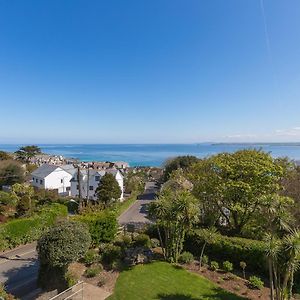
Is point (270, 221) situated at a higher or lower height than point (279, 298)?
higher

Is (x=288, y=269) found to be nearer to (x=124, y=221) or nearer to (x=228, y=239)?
(x=228, y=239)

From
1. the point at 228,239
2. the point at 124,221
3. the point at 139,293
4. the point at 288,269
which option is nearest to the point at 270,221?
the point at 288,269

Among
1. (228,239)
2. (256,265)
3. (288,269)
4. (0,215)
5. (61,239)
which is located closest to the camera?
(288,269)

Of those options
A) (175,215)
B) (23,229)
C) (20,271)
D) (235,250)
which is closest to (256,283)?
(235,250)

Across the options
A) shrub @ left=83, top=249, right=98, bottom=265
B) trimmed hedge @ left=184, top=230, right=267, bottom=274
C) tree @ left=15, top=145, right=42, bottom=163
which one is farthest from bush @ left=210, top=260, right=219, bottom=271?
tree @ left=15, top=145, right=42, bottom=163

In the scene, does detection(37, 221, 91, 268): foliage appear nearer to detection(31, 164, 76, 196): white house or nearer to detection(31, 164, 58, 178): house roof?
detection(31, 164, 76, 196): white house

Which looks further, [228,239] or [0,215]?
[0,215]
